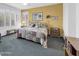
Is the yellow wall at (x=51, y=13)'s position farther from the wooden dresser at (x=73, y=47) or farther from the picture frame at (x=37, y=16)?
the wooden dresser at (x=73, y=47)

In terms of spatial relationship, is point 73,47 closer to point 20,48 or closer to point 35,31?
point 20,48

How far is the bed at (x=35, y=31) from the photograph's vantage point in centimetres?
275

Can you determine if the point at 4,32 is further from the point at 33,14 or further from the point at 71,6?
the point at 71,6

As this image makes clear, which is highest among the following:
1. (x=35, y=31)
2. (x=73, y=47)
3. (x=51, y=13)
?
(x=51, y=13)

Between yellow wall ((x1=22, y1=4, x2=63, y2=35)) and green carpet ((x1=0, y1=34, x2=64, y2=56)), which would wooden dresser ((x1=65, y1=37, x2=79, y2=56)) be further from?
yellow wall ((x1=22, y1=4, x2=63, y2=35))

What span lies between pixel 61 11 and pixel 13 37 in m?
1.17

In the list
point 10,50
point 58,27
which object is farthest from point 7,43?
point 58,27

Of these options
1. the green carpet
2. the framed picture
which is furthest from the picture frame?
the green carpet

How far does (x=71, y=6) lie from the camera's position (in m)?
2.19

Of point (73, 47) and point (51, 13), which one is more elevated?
point (51, 13)

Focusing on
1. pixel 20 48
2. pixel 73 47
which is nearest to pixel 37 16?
pixel 20 48

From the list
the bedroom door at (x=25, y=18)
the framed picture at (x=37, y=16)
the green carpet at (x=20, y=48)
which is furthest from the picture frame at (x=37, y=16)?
the green carpet at (x=20, y=48)

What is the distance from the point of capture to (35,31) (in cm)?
349

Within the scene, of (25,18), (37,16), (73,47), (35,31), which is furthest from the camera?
(35,31)
